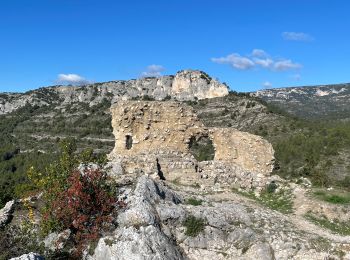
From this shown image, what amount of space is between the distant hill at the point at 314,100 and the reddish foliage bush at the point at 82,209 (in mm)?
95852

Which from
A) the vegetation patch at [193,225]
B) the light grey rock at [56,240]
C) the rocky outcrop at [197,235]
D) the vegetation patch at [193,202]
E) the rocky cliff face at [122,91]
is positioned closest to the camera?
the rocky outcrop at [197,235]

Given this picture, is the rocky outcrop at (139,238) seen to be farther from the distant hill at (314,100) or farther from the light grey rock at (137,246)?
the distant hill at (314,100)

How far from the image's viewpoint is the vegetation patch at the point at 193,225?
454 inches

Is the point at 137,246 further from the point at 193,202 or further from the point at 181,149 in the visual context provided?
the point at 181,149

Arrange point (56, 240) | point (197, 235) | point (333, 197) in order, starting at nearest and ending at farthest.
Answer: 1. point (56, 240)
2. point (197, 235)
3. point (333, 197)

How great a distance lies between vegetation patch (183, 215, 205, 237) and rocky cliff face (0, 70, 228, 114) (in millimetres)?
86143

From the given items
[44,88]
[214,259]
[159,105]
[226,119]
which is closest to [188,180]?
[159,105]

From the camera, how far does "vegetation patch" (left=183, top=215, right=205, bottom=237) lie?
11523mm

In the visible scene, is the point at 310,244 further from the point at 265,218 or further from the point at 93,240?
the point at 93,240

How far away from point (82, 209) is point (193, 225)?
123 inches

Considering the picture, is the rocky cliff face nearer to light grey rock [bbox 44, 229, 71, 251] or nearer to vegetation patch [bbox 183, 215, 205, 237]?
vegetation patch [bbox 183, 215, 205, 237]

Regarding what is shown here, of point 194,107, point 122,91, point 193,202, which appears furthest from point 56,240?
point 122,91

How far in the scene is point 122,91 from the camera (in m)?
116

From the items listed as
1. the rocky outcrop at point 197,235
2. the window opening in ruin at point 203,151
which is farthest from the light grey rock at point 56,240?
the window opening in ruin at point 203,151
